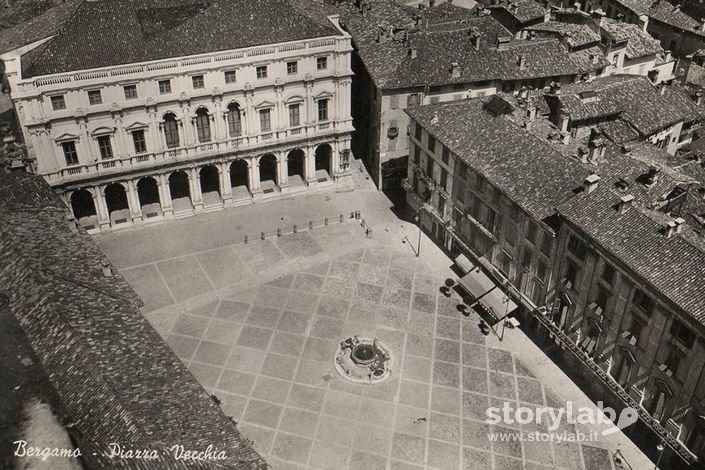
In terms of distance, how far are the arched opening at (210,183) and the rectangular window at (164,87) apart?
13.0 m

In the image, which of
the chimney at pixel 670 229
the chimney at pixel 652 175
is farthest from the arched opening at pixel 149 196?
the chimney at pixel 670 229

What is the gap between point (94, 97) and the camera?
76500 millimetres

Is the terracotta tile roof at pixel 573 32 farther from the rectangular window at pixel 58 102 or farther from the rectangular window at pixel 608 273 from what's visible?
the rectangular window at pixel 58 102

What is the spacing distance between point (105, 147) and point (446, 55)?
138ft

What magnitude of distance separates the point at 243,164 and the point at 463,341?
39446 millimetres

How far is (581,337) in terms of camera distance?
64.2 m

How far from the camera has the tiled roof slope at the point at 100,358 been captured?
4381cm

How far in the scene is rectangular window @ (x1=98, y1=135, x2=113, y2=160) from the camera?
79.3m

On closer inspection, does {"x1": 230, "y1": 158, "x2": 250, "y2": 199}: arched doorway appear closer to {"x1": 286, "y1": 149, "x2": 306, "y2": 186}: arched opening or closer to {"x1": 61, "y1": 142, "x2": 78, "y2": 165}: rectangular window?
{"x1": 286, "y1": 149, "x2": 306, "y2": 186}: arched opening

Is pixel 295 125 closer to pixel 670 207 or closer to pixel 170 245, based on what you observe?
pixel 170 245

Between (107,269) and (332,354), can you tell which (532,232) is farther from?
(107,269)

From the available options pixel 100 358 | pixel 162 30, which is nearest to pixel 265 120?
pixel 162 30

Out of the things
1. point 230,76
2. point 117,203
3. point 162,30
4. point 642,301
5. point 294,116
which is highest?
point 162,30

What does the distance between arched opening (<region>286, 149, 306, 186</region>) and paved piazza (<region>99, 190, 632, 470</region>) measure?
10.9 metres
